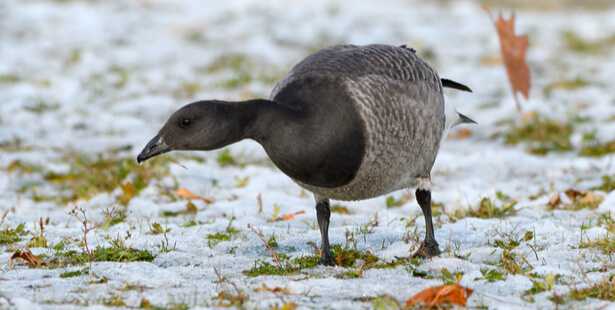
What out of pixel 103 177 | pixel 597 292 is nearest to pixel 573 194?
pixel 597 292

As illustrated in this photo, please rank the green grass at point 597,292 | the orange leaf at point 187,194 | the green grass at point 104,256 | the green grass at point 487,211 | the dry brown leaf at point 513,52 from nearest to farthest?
1. the green grass at point 597,292
2. the green grass at point 104,256
3. the green grass at point 487,211
4. the orange leaf at point 187,194
5. the dry brown leaf at point 513,52

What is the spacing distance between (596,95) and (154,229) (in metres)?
8.87

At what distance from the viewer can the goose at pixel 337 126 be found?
4.26 metres

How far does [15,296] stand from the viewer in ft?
12.3

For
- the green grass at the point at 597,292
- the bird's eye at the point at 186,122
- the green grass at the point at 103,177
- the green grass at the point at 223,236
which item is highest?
the bird's eye at the point at 186,122

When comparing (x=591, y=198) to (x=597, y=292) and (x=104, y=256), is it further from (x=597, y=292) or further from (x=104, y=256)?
(x=104, y=256)

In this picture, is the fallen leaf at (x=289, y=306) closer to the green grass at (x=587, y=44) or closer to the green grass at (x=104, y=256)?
the green grass at (x=104, y=256)

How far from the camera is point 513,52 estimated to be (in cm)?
947

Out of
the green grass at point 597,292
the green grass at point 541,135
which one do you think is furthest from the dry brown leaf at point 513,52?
the green grass at point 597,292

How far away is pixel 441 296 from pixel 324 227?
1573mm

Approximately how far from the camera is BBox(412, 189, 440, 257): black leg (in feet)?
16.2

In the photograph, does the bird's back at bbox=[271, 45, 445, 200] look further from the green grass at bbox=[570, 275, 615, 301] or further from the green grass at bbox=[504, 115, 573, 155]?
the green grass at bbox=[504, 115, 573, 155]

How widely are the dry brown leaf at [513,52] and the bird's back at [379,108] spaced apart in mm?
4426

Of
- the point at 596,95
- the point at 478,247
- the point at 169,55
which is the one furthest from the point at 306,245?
the point at 169,55
